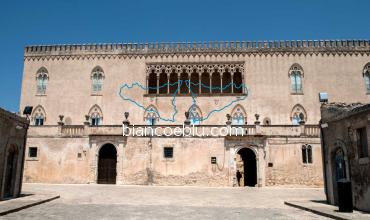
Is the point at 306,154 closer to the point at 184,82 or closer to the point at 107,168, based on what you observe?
the point at 184,82

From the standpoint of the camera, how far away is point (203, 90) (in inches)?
1288

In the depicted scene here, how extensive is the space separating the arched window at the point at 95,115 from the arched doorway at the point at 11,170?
1637cm

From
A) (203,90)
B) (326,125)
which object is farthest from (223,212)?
(203,90)

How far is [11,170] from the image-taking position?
48.5 ft

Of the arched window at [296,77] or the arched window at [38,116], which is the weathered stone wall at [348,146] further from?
the arched window at [38,116]

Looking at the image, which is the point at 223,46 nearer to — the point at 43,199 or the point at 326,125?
the point at 326,125

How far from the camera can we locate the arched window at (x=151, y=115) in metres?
31.0

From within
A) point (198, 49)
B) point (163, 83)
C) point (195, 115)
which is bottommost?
point (195, 115)

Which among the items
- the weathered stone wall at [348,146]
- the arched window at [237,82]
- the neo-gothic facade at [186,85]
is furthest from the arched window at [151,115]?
the weathered stone wall at [348,146]

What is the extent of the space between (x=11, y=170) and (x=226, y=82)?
2229 cm

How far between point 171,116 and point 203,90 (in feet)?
14.0

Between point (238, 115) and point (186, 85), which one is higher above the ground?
point (186, 85)

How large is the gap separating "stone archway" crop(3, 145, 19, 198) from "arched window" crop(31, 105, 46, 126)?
1771cm

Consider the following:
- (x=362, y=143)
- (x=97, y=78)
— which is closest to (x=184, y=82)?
(x=97, y=78)
